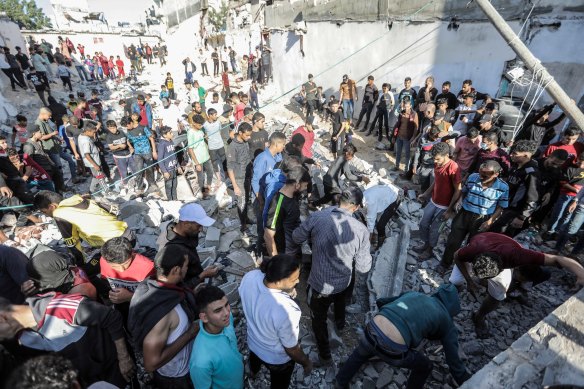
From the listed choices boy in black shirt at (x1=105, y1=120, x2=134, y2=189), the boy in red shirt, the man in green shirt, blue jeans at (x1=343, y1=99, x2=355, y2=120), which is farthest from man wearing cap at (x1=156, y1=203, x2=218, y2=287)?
blue jeans at (x1=343, y1=99, x2=355, y2=120)

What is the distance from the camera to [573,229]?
435cm

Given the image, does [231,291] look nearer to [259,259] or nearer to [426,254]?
[259,259]

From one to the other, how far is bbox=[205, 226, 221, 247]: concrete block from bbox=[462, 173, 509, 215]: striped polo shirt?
3958 millimetres

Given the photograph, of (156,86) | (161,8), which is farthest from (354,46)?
(161,8)

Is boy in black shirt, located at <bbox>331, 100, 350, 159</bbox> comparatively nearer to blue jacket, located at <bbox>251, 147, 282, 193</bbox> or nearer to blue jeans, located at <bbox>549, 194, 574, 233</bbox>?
blue jacket, located at <bbox>251, 147, 282, 193</bbox>

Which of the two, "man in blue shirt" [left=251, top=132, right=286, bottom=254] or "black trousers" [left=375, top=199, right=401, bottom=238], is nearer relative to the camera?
"man in blue shirt" [left=251, top=132, right=286, bottom=254]

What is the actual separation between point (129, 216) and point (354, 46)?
9.88 metres

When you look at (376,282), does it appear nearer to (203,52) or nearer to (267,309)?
(267,309)

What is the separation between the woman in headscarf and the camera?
8.18 feet

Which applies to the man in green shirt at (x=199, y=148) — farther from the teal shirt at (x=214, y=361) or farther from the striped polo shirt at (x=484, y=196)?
the striped polo shirt at (x=484, y=196)

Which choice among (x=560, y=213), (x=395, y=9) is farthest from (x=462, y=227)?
(x=395, y=9)

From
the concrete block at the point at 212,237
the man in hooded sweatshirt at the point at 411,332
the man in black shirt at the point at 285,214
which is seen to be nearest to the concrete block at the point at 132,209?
the concrete block at the point at 212,237

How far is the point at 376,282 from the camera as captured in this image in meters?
4.17

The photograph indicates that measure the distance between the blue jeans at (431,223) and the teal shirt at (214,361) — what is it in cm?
351
